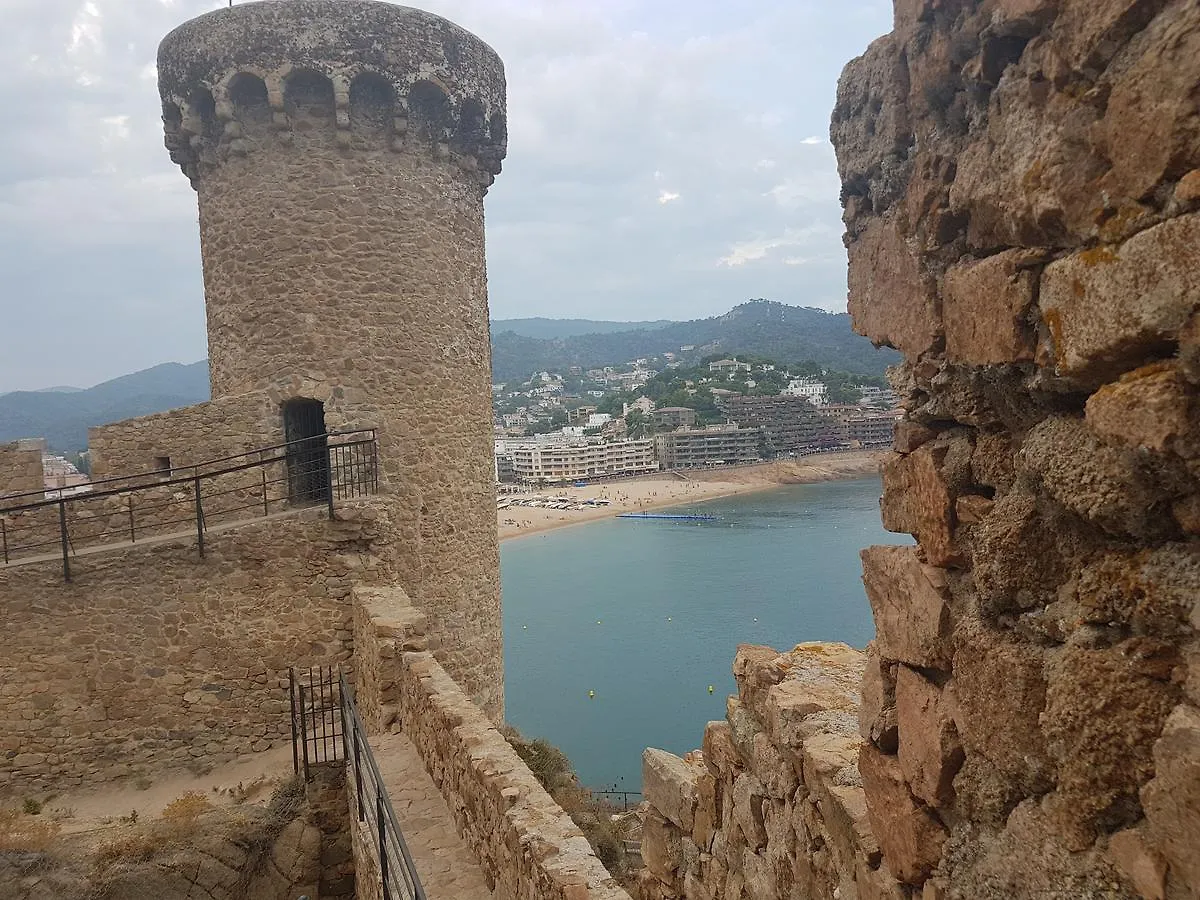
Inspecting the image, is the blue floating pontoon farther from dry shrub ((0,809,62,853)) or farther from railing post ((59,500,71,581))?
dry shrub ((0,809,62,853))

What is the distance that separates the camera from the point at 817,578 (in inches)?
1590

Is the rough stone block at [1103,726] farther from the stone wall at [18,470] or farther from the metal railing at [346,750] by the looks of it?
the stone wall at [18,470]

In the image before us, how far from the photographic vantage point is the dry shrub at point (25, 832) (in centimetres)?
600

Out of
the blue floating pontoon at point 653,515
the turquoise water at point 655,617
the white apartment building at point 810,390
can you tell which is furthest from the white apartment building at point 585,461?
the turquoise water at point 655,617

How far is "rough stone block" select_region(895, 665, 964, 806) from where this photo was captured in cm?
209

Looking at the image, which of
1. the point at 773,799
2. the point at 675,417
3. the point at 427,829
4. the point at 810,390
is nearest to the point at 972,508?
the point at 773,799

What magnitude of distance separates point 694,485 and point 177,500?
7847 centimetres

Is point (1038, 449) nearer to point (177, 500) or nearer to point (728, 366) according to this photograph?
point (177, 500)

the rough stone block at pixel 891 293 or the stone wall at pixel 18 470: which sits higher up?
the rough stone block at pixel 891 293

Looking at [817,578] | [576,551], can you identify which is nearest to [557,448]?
[576,551]

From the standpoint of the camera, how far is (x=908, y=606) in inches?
90.1

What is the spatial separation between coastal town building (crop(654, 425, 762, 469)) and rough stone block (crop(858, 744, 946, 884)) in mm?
89331

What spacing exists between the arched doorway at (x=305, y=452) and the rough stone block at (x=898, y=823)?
6.65m

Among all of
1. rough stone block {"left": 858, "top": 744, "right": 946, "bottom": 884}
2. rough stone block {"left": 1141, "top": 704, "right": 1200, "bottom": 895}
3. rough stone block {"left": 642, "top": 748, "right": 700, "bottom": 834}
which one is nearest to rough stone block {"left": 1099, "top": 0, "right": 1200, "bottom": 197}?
rough stone block {"left": 1141, "top": 704, "right": 1200, "bottom": 895}
